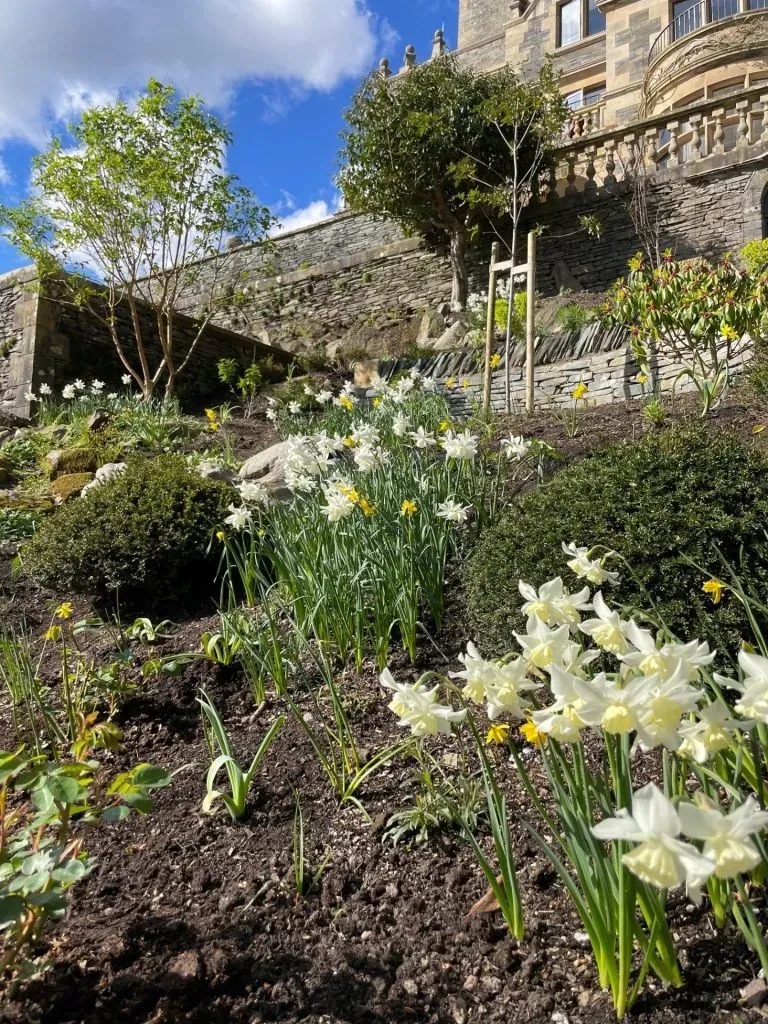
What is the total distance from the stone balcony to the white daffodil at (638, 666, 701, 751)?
19.5 metres

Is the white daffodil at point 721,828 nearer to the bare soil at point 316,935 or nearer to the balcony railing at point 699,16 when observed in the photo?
the bare soil at point 316,935

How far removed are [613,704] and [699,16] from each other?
22266 mm

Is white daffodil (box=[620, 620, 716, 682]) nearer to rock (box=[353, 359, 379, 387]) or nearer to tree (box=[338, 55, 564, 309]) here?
rock (box=[353, 359, 379, 387])

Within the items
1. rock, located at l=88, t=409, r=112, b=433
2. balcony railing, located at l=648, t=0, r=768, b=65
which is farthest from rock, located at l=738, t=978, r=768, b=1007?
balcony railing, located at l=648, t=0, r=768, b=65

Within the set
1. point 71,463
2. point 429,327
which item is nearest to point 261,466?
point 71,463

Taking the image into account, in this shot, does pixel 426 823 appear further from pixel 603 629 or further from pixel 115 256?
pixel 115 256

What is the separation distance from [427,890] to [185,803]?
803 millimetres

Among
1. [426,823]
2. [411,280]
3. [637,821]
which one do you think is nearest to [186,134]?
[411,280]

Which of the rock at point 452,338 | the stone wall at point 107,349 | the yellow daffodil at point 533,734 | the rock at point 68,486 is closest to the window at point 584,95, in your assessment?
the rock at point 452,338

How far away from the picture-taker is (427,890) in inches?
64.9

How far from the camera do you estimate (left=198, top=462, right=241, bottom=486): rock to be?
5.17m

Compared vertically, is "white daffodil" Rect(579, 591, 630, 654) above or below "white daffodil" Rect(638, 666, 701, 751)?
above

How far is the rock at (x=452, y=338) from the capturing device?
1077 cm

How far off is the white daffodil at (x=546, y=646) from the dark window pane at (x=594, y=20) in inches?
1005
